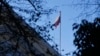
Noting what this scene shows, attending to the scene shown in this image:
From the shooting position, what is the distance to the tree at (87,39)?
867 inches

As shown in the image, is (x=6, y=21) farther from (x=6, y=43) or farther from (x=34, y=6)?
(x=6, y=43)

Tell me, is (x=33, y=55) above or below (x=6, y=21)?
below

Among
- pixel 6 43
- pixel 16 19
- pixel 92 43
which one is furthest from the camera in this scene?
pixel 92 43

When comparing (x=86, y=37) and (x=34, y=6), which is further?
(x=86, y=37)

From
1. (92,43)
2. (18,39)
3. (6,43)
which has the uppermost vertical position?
(18,39)

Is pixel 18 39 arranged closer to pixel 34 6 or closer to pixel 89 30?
pixel 34 6

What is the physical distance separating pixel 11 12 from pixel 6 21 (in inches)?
22.1

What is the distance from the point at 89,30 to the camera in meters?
23.3

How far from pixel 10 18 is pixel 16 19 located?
22cm

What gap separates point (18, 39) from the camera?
1236 centimetres

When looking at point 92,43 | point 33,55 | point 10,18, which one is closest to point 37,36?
point 33,55

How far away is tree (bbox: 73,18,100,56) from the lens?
867 inches

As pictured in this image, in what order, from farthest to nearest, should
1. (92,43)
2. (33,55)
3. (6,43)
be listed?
(92,43) < (6,43) < (33,55)

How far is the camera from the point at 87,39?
75.3ft
